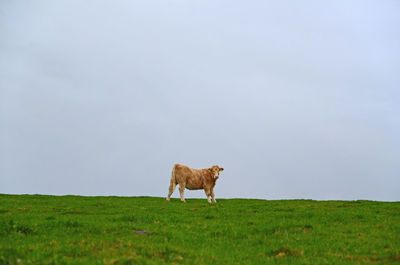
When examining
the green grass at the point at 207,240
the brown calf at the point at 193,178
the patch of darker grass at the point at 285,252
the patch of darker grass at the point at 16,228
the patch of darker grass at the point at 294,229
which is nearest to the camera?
the green grass at the point at 207,240

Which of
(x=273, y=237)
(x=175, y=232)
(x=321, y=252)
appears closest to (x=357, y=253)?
(x=321, y=252)

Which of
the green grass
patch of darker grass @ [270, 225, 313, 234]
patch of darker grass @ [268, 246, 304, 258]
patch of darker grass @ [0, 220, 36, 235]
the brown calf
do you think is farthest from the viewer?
the brown calf

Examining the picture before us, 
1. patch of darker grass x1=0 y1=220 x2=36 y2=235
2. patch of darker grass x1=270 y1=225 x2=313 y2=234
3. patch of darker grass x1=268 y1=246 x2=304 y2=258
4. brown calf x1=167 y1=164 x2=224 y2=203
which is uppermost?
brown calf x1=167 y1=164 x2=224 y2=203

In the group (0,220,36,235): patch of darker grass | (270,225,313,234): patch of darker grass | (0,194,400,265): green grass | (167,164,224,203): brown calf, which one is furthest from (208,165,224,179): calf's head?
(0,220,36,235): patch of darker grass

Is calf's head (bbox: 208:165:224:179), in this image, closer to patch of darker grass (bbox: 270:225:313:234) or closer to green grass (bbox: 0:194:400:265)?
green grass (bbox: 0:194:400:265)

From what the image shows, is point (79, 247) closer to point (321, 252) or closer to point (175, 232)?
point (175, 232)

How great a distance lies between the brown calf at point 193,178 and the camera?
2766cm

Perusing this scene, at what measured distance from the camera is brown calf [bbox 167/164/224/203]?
2766cm

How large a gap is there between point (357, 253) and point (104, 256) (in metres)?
7.27

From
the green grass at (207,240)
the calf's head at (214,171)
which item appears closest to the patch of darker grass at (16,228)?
the green grass at (207,240)

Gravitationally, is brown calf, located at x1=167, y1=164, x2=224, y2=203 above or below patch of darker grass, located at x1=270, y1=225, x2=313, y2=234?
above

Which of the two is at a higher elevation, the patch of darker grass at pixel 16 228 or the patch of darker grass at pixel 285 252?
the patch of darker grass at pixel 16 228

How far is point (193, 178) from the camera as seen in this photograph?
27906mm

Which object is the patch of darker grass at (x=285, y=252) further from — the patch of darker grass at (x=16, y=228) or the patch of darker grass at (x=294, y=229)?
the patch of darker grass at (x=16, y=228)
